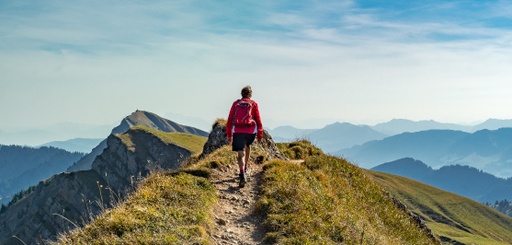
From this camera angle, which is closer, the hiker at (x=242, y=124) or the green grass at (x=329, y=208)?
the green grass at (x=329, y=208)

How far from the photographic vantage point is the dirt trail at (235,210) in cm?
1359

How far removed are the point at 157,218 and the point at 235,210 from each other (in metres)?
4.22

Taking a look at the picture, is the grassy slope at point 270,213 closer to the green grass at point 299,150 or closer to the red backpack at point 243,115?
the red backpack at point 243,115

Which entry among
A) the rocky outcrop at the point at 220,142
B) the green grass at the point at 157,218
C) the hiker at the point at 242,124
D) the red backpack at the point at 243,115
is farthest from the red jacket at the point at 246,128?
the rocky outcrop at the point at 220,142

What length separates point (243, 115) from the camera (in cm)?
1878

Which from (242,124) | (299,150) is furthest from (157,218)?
(299,150)

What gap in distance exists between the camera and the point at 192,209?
1418cm

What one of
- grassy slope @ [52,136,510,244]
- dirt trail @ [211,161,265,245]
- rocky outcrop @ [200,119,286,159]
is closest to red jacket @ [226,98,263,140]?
grassy slope @ [52,136,510,244]

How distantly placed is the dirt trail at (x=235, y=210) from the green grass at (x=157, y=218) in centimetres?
53

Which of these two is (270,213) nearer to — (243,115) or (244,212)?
(244,212)

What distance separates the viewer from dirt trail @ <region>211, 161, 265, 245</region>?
13.6 m

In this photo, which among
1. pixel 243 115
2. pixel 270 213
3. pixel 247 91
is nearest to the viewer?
pixel 270 213

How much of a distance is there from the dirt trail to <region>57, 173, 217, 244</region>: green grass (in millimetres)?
531

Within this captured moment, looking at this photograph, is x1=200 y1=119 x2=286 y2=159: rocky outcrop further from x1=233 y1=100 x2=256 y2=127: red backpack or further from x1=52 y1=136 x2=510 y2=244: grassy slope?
x1=233 y1=100 x2=256 y2=127: red backpack
